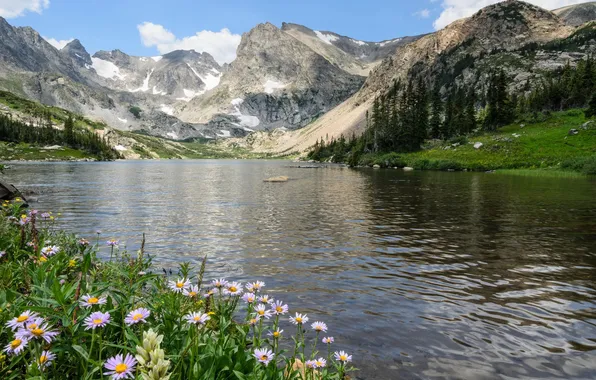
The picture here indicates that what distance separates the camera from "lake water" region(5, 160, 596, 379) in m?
9.06

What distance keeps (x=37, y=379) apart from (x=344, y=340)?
307 inches

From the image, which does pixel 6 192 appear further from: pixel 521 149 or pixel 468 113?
pixel 468 113

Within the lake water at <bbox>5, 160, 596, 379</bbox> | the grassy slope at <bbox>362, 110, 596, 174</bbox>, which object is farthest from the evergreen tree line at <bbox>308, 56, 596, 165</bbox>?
the lake water at <bbox>5, 160, 596, 379</bbox>

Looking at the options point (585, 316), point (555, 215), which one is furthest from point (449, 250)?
point (555, 215)

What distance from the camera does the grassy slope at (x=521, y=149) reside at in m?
84.2

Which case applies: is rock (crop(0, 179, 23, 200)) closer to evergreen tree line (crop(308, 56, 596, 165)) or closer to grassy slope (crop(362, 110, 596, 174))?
grassy slope (crop(362, 110, 596, 174))

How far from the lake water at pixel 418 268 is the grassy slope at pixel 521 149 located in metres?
56.6

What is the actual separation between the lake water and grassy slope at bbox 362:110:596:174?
5664 centimetres

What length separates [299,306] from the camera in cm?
1175

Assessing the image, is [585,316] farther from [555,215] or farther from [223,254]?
[555,215]

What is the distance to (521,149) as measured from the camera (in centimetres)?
9338

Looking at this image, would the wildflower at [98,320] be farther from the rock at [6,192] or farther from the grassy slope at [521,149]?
the grassy slope at [521,149]

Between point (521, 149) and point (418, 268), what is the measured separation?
94.6 meters

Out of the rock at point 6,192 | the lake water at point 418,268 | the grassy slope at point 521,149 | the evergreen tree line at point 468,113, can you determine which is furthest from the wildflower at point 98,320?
the evergreen tree line at point 468,113
